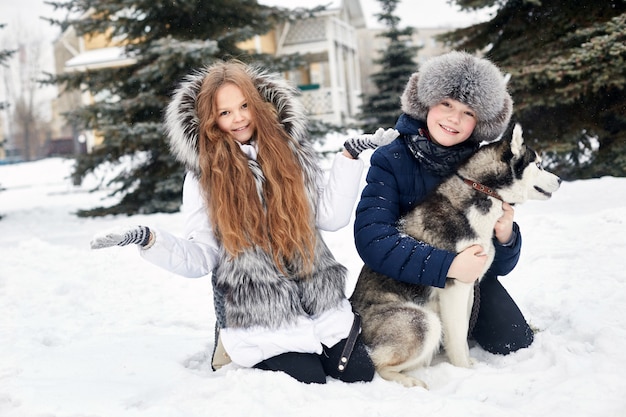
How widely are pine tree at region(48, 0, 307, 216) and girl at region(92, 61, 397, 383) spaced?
21.0 ft

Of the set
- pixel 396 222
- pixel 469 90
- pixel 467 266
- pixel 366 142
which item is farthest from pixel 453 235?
pixel 469 90

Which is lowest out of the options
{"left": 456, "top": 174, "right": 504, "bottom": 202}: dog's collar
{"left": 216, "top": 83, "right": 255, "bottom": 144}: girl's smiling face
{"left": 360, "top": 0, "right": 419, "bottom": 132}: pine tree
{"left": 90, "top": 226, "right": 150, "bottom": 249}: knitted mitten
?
{"left": 90, "top": 226, "right": 150, "bottom": 249}: knitted mitten

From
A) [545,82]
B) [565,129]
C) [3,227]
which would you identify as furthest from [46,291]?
[565,129]

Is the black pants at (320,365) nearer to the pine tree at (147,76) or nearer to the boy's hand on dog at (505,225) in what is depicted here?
the boy's hand on dog at (505,225)

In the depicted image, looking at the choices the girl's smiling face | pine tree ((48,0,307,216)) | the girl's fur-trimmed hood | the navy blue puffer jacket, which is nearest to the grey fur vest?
the girl's fur-trimmed hood

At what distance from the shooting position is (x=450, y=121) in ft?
10.1

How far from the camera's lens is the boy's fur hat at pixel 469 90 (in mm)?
3066

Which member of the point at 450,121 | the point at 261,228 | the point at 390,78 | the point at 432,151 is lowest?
the point at 261,228

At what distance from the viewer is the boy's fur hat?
3066mm

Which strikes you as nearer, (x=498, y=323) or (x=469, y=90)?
(x=469, y=90)

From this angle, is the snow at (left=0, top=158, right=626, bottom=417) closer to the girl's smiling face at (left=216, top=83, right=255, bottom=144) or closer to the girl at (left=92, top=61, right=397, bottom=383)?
the girl at (left=92, top=61, right=397, bottom=383)

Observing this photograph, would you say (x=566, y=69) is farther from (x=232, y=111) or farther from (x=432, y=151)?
(x=232, y=111)

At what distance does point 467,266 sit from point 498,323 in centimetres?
75

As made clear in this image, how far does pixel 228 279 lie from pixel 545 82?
688 cm
